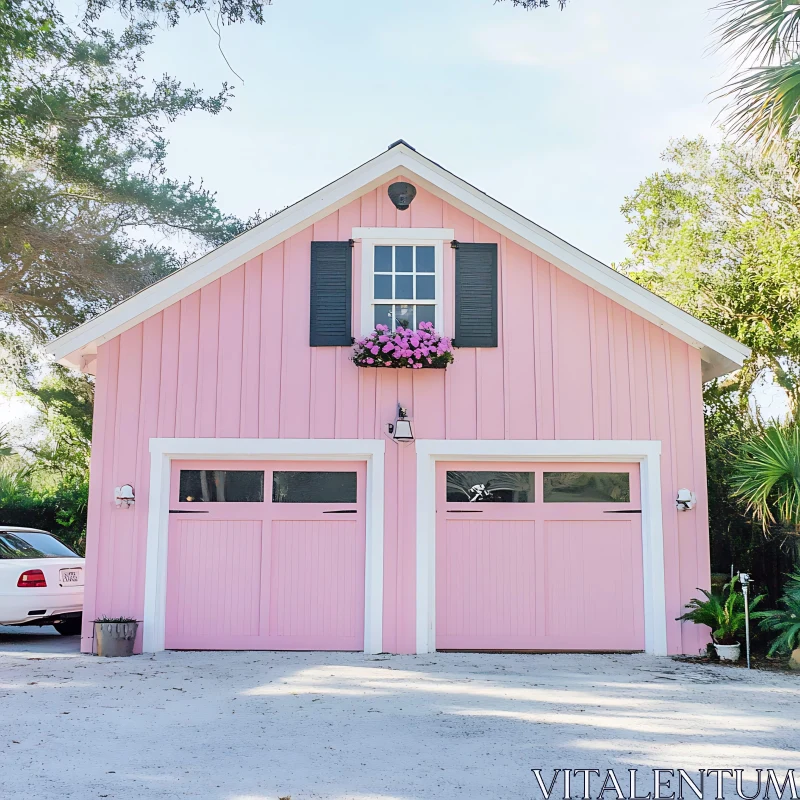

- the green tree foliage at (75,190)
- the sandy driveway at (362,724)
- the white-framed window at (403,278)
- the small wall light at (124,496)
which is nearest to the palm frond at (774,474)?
the sandy driveway at (362,724)

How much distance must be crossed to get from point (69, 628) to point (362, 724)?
6.33m

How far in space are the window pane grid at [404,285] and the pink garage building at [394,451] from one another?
1.4 inches

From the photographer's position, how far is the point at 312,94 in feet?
36.3

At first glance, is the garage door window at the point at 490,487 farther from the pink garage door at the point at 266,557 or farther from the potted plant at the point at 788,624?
the potted plant at the point at 788,624

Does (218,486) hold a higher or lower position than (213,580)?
higher

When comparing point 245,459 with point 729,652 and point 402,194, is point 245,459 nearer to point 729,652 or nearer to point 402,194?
point 402,194

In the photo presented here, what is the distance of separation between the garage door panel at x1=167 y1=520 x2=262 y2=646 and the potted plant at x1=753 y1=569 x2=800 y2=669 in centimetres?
501

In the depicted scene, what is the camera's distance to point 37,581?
9398mm

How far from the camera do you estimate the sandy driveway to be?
468 cm

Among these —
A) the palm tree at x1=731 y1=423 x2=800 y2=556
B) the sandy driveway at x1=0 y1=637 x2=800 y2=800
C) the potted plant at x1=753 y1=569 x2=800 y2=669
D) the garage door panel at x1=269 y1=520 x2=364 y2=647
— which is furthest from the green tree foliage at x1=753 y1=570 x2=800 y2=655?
the garage door panel at x1=269 y1=520 x2=364 y2=647

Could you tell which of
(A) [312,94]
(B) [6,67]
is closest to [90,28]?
(B) [6,67]

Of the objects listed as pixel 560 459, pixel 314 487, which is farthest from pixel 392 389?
Answer: pixel 560 459

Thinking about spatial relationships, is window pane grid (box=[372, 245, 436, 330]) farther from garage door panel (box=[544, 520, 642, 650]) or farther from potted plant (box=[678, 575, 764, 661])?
potted plant (box=[678, 575, 764, 661])

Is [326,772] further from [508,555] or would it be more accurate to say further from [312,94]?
[312,94]
